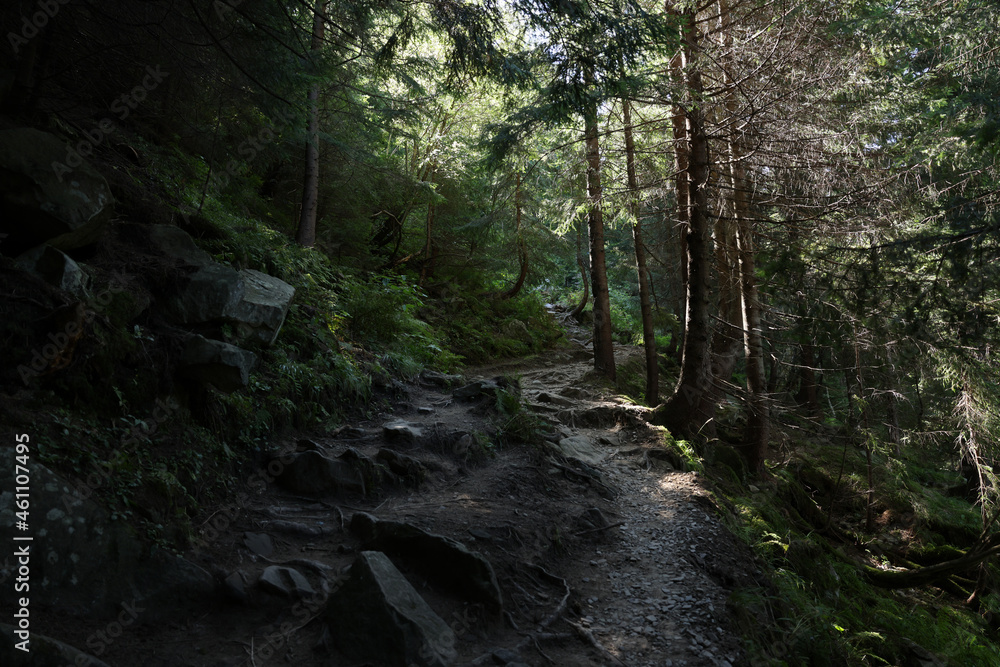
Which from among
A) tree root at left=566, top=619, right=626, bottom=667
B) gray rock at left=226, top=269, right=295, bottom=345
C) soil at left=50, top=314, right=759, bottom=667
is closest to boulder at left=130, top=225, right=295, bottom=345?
gray rock at left=226, top=269, right=295, bottom=345

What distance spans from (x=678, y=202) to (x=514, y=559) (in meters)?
8.22

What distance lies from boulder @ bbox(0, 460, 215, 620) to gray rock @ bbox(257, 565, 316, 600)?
38 centimetres

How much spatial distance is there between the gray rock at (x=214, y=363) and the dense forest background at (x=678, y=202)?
27 centimetres

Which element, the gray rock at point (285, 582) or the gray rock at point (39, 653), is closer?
the gray rock at point (39, 653)

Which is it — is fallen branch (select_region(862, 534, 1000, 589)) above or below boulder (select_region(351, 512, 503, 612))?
below

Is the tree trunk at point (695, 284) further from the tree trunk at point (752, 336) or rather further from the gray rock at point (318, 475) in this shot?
the gray rock at point (318, 475)

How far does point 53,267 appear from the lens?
14.0 ft

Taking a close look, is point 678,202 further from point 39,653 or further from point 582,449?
point 39,653

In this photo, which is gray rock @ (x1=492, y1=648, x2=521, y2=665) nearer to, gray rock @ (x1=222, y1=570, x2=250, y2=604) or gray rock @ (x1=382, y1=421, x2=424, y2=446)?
gray rock @ (x1=222, y1=570, x2=250, y2=604)

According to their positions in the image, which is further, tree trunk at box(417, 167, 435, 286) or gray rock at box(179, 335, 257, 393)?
tree trunk at box(417, 167, 435, 286)

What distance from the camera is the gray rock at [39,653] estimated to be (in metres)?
2.57

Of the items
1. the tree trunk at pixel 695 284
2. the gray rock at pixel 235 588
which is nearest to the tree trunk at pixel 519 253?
the tree trunk at pixel 695 284

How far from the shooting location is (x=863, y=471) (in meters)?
12.1

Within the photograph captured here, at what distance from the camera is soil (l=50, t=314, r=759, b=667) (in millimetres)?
3512
